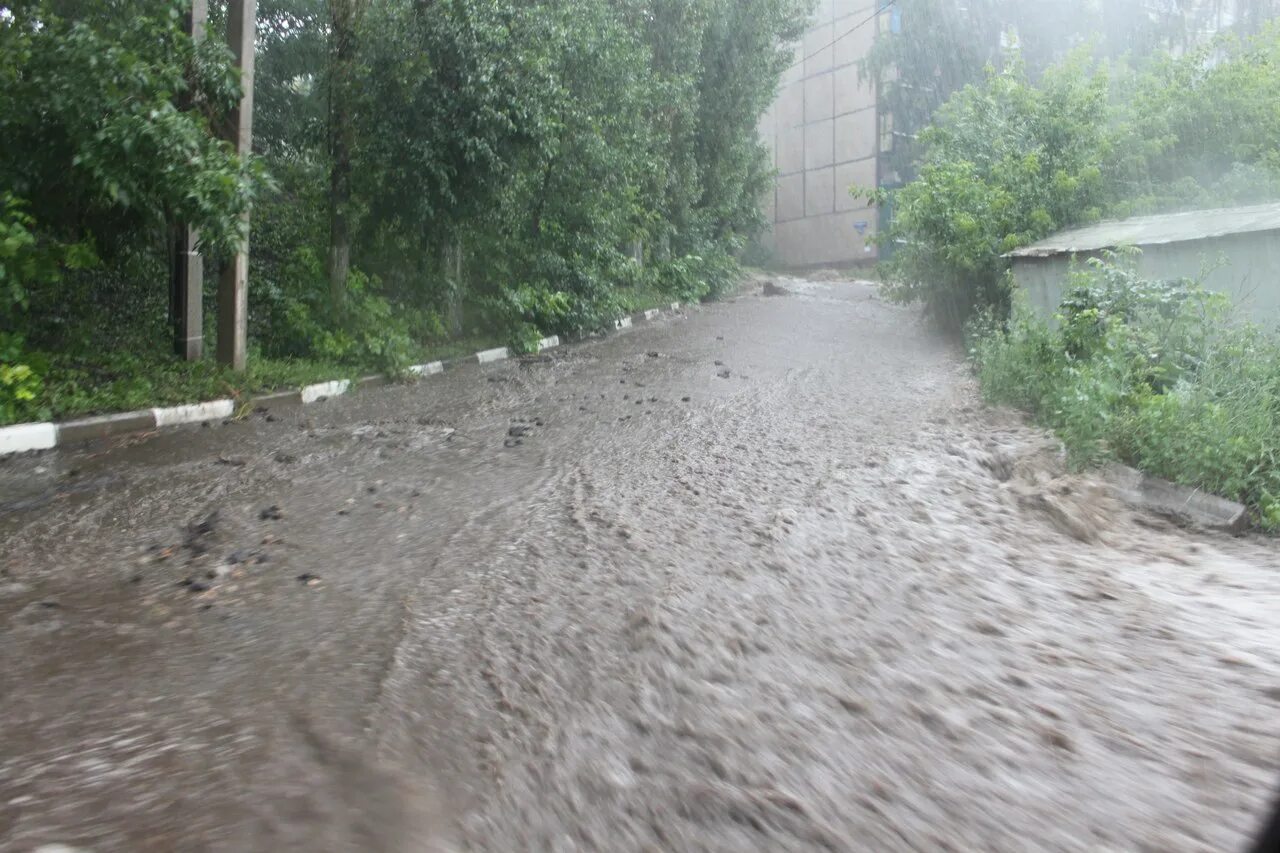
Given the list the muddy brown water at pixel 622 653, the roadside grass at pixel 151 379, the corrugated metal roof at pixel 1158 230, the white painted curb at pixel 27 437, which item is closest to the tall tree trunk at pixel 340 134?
the roadside grass at pixel 151 379

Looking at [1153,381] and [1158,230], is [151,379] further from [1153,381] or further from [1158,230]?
[1158,230]

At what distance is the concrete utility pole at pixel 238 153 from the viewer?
9930 millimetres

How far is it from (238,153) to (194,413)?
8.67 feet

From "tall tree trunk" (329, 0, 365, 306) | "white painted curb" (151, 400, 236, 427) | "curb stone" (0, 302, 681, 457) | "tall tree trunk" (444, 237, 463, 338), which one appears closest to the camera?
"curb stone" (0, 302, 681, 457)

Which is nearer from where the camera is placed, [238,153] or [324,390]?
[238,153]

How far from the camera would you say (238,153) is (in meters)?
9.88

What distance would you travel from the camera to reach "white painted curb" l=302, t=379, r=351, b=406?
10.4 metres

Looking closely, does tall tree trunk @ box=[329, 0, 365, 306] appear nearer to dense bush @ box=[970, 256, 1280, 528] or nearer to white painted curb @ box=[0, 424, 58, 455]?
white painted curb @ box=[0, 424, 58, 455]

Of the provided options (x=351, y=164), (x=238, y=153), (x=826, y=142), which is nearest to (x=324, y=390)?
(x=238, y=153)

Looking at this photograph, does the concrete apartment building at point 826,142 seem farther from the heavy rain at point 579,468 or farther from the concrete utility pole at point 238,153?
the concrete utility pole at point 238,153

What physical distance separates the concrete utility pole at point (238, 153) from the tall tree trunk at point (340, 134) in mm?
2226

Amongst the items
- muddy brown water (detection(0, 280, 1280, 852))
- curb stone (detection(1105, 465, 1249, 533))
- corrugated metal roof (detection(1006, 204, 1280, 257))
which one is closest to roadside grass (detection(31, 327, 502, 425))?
muddy brown water (detection(0, 280, 1280, 852))

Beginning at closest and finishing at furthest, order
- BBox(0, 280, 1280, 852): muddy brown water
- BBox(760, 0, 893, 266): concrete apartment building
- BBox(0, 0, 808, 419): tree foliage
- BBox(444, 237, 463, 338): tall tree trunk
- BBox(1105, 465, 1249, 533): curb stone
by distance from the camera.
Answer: BBox(0, 280, 1280, 852): muddy brown water → BBox(1105, 465, 1249, 533): curb stone → BBox(0, 0, 808, 419): tree foliage → BBox(444, 237, 463, 338): tall tree trunk → BBox(760, 0, 893, 266): concrete apartment building

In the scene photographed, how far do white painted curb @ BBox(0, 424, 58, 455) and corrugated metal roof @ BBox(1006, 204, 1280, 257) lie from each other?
33.5 feet
